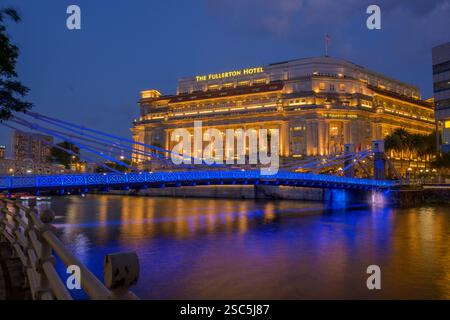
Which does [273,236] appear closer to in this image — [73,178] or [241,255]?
[241,255]

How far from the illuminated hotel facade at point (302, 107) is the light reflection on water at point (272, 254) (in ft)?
233

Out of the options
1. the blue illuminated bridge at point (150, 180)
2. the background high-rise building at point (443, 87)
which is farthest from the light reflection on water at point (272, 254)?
the background high-rise building at point (443, 87)

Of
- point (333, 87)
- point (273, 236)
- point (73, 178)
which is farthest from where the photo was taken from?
point (333, 87)

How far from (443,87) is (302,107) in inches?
1541

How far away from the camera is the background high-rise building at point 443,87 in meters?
78.2

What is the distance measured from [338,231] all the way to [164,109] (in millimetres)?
112244

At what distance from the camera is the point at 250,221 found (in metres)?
41.8

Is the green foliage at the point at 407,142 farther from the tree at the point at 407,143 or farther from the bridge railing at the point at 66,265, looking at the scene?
the bridge railing at the point at 66,265

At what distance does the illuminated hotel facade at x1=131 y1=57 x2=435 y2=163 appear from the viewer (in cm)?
11100

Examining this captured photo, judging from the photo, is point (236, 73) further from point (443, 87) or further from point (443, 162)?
point (443, 162)

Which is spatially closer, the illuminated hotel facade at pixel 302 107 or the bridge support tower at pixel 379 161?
the bridge support tower at pixel 379 161

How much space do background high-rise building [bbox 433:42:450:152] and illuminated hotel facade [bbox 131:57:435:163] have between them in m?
27.2

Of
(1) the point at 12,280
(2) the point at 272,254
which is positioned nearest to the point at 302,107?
(2) the point at 272,254
